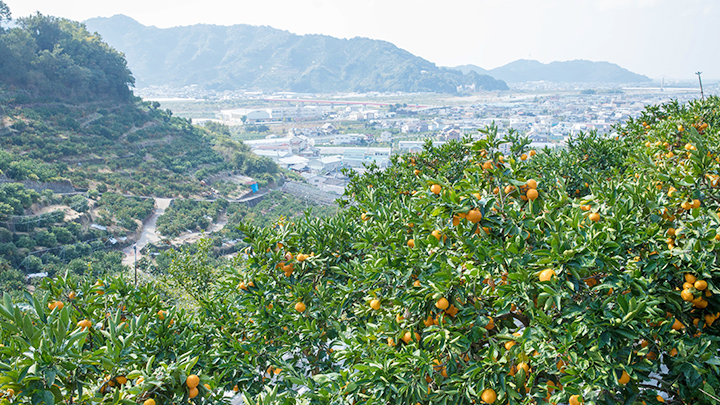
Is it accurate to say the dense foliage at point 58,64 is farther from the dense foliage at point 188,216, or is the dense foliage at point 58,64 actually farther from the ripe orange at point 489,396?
the ripe orange at point 489,396

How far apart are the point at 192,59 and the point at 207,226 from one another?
521 feet

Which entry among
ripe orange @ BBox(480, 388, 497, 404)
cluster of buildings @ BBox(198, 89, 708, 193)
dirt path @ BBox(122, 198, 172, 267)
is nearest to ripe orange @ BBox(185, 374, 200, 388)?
ripe orange @ BBox(480, 388, 497, 404)

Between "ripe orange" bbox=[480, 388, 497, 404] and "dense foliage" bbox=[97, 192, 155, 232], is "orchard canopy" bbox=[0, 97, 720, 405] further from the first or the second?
"dense foliage" bbox=[97, 192, 155, 232]

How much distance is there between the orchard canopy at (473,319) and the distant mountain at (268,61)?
152958 mm

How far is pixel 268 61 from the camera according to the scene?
539 ft

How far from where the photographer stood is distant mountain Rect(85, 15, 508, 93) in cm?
15262

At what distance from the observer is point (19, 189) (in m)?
18.5

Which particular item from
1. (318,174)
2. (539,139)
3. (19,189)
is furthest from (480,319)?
(539,139)

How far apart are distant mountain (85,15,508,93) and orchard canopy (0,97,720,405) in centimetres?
15296

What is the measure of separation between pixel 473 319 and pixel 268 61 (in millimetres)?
174336

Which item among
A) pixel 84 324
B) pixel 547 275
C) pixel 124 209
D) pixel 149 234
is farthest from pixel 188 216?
pixel 547 275

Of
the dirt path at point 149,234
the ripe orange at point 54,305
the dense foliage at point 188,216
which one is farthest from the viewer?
the dense foliage at point 188,216

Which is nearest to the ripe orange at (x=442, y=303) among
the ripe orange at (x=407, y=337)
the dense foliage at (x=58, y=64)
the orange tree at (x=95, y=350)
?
the ripe orange at (x=407, y=337)

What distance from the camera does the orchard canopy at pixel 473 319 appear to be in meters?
1.69
